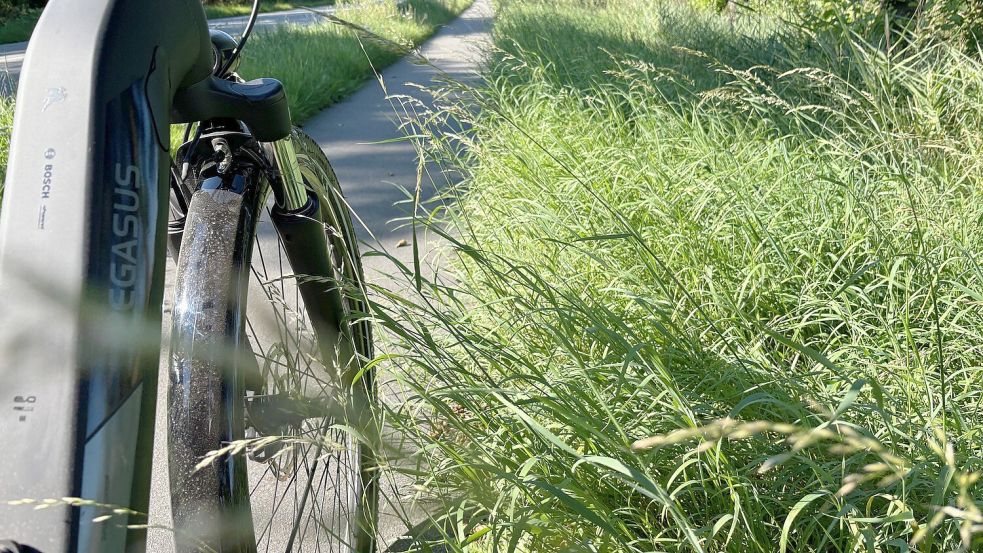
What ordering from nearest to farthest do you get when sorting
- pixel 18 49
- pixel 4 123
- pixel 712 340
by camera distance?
1. pixel 712 340
2. pixel 4 123
3. pixel 18 49

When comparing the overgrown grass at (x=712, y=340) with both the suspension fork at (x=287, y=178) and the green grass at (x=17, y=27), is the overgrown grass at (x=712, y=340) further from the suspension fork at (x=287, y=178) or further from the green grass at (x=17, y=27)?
the green grass at (x=17, y=27)

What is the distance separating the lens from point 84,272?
37.9 inches

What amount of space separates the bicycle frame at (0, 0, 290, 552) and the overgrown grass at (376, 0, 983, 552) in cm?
61

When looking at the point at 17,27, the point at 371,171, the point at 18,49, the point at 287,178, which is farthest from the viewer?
the point at 17,27

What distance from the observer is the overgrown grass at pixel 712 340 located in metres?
1.60

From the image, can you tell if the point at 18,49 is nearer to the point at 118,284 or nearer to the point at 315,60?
the point at 315,60

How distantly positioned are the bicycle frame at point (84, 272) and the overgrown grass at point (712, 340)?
0.61 meters

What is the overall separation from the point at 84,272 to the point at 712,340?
6.69ft

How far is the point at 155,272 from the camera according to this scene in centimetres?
105

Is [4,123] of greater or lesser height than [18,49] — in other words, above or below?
below

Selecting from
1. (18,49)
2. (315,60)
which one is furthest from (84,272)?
(18,49)

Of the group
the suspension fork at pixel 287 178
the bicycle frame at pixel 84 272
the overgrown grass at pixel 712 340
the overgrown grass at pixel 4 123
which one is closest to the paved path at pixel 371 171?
the overgrown grass at pixel 712 340

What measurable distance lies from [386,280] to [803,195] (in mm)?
1994

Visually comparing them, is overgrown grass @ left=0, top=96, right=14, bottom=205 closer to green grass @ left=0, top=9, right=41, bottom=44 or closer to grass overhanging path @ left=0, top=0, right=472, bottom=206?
grass overhanging path @ left=0, top=0, right=472, bottom=206
